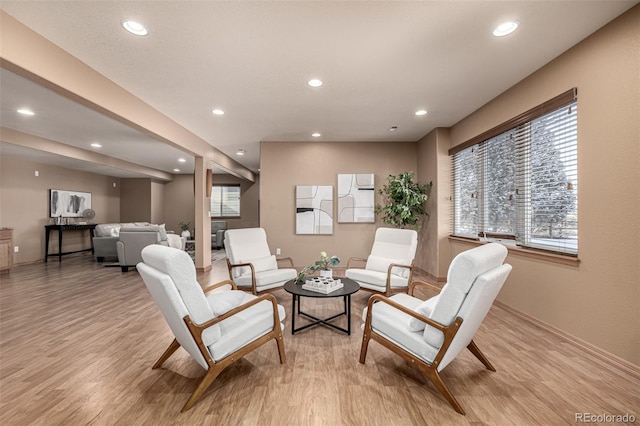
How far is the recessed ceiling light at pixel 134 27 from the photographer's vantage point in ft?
7.10

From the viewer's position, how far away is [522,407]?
172 cm

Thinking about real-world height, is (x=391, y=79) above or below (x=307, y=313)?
above

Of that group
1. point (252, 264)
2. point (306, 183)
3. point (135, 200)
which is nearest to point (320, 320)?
point (252, 264)

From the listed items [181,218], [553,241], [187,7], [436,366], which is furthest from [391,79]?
[181,218]

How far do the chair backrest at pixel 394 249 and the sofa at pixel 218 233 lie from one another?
6685 mm

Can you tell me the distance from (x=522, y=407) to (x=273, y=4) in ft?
10.2

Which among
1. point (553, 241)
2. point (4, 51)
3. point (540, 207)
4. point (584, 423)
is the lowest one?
point (584, 423)

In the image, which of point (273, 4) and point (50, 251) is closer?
point (273, 4)

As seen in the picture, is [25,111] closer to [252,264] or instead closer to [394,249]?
[252,264]

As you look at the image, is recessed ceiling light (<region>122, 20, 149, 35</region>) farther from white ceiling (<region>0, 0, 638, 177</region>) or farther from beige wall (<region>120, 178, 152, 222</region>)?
beige wall (<region>120, 178, 152, 222</region>)

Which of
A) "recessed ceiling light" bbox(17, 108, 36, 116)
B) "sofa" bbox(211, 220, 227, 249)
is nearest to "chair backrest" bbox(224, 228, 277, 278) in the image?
"recessed ceiling light" bbox(17, 108, 36, 116)

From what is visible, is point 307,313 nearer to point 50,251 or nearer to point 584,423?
point 584,423

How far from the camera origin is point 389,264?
12.3 feet

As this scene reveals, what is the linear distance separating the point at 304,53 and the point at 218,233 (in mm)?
7830
